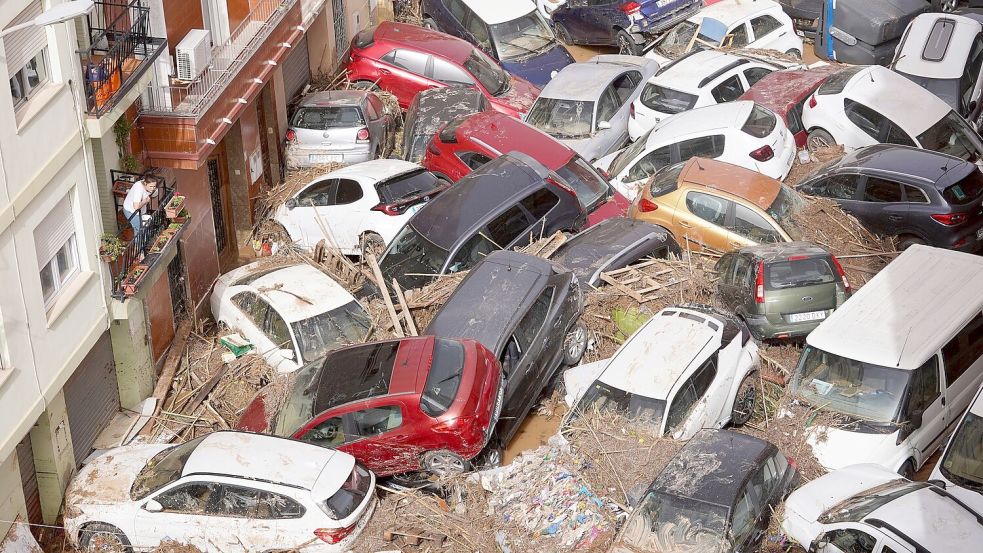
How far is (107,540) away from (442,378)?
3.84 m

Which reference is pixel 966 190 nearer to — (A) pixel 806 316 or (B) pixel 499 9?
(A) pixel 806 316

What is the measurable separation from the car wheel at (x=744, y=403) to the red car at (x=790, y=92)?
7.18 m

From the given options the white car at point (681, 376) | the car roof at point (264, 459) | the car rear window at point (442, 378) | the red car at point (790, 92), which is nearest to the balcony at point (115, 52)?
the car roof at point (264, 459)

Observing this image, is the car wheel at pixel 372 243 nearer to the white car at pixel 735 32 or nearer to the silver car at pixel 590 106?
the silver car at pixel 590 106

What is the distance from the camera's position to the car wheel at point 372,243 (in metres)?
18.1

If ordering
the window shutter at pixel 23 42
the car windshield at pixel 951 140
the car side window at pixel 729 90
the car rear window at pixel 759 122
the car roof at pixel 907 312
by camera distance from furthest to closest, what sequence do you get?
the car side window at pixel 729 90 < the car windshield at pixel 951 140 < the car rear window at pixel 759 122 < the car roof at pixel 907 312 < the window shutter at pixel 23 42

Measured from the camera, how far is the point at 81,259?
13.5 metres

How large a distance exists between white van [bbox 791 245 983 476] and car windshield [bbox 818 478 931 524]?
97cm

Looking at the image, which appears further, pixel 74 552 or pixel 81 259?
pixel 81 259

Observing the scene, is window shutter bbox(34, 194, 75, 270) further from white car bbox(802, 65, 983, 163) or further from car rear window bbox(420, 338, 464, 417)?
white car bbox(802, 65, 983, 163)

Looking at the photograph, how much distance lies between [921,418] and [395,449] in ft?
18.6

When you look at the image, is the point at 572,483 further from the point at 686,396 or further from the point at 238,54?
the point at 238,54

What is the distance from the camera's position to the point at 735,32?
77.7ft

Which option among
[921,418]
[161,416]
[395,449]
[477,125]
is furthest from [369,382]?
[477,125]
